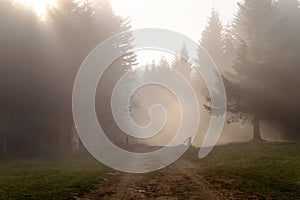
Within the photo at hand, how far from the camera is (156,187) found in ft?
60.0

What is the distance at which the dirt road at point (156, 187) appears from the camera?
16234mm

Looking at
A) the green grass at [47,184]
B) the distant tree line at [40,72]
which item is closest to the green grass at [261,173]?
the green grass at [47,184]

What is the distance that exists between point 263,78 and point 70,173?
→ 20.9 meters

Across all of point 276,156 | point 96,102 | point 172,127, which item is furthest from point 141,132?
point 276,156

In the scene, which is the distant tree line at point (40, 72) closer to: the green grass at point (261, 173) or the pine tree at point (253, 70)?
the pine tree at point (253, 70)

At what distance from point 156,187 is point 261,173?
5.75 metres

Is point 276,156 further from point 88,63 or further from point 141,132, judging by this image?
point 141,132

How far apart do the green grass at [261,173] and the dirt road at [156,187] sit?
82 cm

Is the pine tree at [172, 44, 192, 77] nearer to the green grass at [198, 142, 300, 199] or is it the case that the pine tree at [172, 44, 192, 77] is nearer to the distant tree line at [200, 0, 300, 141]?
the distant tree line at [200, 0, 300, 141]

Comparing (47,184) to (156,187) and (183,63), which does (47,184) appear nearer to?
(156,187)

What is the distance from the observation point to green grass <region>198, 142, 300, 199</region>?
16828mm

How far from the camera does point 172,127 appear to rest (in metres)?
80.4

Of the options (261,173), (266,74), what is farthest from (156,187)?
(266,74)

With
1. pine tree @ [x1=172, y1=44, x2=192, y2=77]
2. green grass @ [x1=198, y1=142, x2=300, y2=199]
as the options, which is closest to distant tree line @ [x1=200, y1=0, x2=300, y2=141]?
green grass @ [x1=198, y1=142, x2=300, y2=199]
